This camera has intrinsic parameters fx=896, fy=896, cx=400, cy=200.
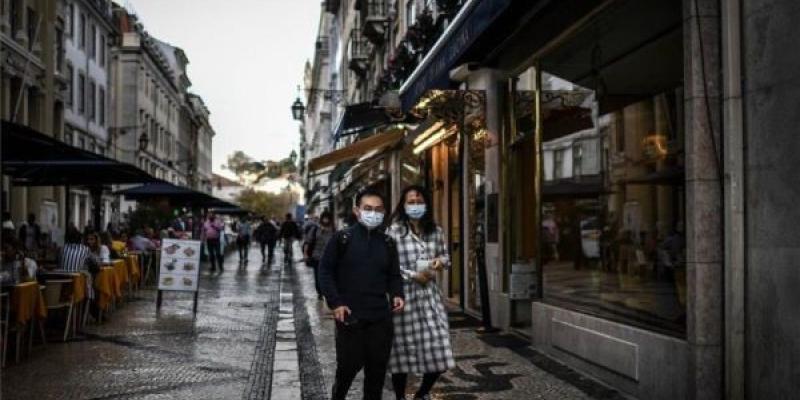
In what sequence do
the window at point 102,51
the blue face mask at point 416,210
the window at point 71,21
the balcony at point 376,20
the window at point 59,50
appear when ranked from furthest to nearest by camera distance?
the window at point 102,51 → the window at point 71,21 → the window at point 59,50 → the balcony at point 376,20 → the blue face mask at point 416,210

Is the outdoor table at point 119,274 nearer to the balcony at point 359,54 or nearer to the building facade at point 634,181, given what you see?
the building facade at point 634,181

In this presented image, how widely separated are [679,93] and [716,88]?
66 centimetres

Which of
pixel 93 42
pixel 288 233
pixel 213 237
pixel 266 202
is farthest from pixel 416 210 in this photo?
pixel 266 202

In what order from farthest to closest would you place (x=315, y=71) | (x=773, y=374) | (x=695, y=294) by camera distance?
(x=315, y=71) < (x=695, y=294) < (x=773, y=374)

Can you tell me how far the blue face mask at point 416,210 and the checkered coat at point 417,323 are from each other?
15cm

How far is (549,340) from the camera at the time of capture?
9523 mm

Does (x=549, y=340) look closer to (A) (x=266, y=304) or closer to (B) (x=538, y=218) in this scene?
(B) (x=538, y=218)

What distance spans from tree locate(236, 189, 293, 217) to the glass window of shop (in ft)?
348

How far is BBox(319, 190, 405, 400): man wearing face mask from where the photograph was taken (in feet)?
20.6

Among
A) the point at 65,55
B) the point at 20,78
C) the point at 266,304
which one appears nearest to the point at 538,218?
the point at 266,304

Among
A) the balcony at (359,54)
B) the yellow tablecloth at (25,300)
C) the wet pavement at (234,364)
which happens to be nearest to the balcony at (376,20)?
the balcony at (359,54)

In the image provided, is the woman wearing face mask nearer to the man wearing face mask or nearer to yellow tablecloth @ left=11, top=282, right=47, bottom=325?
the man wearing face mask

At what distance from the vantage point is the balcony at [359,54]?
3897cm

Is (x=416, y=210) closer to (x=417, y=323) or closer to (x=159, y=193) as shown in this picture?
(x=417, y=323)
